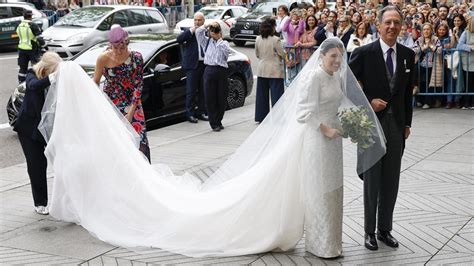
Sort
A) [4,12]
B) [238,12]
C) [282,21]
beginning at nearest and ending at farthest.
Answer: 1. [282,21]
2. [4,12]
3. [238,12]

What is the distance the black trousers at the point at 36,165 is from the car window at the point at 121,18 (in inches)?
592

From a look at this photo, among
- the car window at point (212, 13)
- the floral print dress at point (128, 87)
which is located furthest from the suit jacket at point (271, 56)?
the car window at point (212, 13)

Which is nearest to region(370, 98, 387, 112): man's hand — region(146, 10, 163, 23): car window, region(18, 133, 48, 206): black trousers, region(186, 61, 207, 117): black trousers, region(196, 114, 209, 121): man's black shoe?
region(18, 133, 48, 206): black trousers

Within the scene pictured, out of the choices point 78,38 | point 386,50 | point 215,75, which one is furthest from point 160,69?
point 78,38

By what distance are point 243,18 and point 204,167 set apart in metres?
19.3

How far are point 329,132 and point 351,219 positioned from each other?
5.00 ft

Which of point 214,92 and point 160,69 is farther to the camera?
point 160,69

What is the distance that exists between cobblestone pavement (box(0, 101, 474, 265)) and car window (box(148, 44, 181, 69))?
69.7 inches

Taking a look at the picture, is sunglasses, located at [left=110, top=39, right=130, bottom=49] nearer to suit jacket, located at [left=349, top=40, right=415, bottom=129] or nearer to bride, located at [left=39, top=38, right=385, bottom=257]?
bride, located at [left=39, top=38, right=385, bottom=257]

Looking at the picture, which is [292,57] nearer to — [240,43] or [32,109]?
[32,109]

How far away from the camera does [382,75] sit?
6070 mm

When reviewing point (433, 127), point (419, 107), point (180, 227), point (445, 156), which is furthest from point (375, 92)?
point (419, 107)

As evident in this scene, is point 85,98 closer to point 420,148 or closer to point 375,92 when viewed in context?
point 375,92

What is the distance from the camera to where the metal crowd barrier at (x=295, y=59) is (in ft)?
47.0
